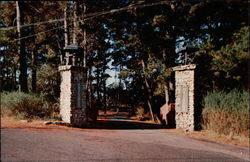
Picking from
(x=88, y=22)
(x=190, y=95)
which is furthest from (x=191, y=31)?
(x=88, y=22)

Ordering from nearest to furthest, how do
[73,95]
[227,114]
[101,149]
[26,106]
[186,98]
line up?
[101,149], [26,106], [227,114], [73,95], [186,98]

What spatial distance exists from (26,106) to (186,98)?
20.1 feet

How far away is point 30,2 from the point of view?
683cm

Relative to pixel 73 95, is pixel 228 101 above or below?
below

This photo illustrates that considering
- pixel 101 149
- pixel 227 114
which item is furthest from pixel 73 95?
pixel 227 114

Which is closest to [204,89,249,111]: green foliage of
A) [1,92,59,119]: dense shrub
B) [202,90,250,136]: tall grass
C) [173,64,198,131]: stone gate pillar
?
[202,90,250,136]: tall grass

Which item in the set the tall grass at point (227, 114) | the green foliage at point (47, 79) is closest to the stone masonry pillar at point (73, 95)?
the tall grass at point (227, 114)

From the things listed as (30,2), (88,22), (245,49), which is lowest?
(245,49)

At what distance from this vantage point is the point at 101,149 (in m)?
5.04

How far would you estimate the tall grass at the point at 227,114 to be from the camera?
760 centimetres

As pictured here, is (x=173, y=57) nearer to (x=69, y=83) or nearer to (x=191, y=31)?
(x=191, y=31)

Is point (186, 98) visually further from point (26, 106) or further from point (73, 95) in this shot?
point (26, 106)

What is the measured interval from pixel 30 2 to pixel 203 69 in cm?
860

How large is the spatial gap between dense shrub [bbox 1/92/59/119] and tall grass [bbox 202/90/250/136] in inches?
238
